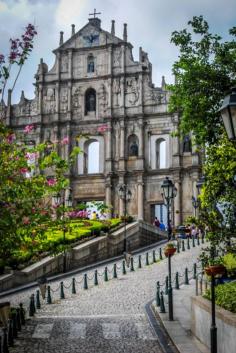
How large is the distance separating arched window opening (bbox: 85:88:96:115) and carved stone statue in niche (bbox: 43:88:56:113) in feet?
9.56

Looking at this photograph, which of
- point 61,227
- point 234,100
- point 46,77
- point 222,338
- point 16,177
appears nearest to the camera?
point 234,100

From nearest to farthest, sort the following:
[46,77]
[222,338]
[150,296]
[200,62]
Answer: [222,338] → [150,296] → [200,62] → [46,77]

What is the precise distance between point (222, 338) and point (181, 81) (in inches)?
533

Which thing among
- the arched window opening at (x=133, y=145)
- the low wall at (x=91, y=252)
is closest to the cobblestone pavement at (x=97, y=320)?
the low wall at (x=91, y=252)

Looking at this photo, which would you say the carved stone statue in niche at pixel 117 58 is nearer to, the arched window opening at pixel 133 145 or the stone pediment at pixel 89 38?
the stone pediment at pixel 89 38

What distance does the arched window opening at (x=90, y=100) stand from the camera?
49.3 metres

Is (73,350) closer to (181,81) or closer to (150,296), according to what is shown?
(150,296)

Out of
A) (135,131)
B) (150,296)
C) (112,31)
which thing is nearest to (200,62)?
(150,296)

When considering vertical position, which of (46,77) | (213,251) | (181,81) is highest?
(46,77)

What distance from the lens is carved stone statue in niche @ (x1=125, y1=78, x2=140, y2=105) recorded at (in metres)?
47.9

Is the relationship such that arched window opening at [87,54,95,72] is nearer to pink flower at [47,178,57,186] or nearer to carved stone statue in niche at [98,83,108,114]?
carved stone statue in niche at [98,83,108,114]

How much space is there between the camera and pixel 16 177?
1251 cm

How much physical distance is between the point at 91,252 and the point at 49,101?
2318 cm

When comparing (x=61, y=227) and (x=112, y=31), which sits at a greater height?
(x=112, y=31)
